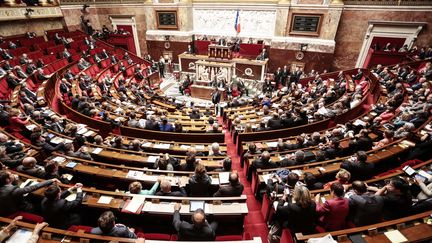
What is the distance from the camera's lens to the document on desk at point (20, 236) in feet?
7.91

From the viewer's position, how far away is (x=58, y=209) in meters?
2.79

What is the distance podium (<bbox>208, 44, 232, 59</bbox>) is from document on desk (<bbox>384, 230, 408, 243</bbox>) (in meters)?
11.8

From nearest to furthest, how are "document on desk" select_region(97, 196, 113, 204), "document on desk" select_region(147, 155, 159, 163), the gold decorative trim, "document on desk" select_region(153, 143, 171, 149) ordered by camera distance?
1. "document on desk" select_region(97, 196, 113, 204)
2. "document on desk" select_region(147, 155, 159, 163)
3. "document on desk" select_region(153, 143, 171, 149)
4. the gold decorative trim

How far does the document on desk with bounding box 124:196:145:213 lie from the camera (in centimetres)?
296

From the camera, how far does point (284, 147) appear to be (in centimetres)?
498

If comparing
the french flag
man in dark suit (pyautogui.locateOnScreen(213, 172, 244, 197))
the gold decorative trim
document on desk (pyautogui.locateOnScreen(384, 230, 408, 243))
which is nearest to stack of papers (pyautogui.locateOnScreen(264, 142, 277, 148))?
man in dark suit (pyautogui.locateOnScreen(213, 172, 244, 197))

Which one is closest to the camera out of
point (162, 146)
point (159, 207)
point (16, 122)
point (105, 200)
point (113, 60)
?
point (159, 207)

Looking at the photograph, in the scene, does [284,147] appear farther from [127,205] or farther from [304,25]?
[304,25]

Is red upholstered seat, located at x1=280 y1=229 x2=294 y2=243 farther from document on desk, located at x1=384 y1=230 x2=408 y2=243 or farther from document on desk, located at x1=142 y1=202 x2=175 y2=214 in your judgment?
document on desk, located at x1=142 y1=202 x2=175 y2=214


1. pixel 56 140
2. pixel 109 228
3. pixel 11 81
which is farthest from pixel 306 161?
pixel 11 81

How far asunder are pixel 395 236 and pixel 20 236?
422cm

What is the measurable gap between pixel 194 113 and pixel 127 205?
4777 mm

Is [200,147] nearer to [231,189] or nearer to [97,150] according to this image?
[231,189]

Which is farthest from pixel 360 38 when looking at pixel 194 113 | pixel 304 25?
pixel 194 113
